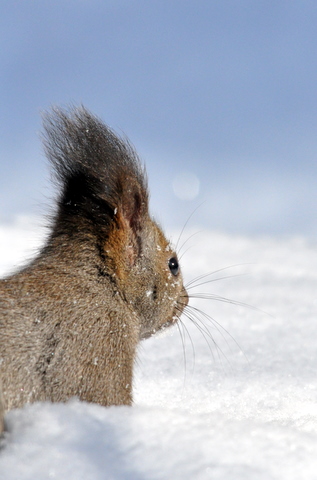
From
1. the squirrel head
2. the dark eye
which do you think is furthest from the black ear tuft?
the dark eye

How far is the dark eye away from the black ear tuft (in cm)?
35

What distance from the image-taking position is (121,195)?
3.24 metres

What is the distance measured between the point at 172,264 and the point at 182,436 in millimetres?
1544

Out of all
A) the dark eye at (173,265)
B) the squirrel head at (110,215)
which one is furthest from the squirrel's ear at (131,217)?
the dark eye at (173,265)

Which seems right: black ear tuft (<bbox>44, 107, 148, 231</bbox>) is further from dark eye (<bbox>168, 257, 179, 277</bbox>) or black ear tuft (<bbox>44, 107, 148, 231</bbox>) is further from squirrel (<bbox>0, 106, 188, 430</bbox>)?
dark eye (<bbox>168, 257, 179, 277</bbox>)

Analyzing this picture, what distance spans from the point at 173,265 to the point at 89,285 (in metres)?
0.68

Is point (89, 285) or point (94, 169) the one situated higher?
point (94, 169)

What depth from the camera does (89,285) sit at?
3.08 m

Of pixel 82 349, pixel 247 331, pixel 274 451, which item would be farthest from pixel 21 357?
pixel 247 331

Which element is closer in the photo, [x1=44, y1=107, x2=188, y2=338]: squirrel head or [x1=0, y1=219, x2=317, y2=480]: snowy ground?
[x1=0, y1=219, x2=317, y2=480]: snowy ground

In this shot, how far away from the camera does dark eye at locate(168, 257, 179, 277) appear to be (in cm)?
354

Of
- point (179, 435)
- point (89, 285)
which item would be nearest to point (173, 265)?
point (89, 285)

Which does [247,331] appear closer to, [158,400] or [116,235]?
[158,400]

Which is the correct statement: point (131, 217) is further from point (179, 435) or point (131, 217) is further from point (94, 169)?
point (179, 435)
